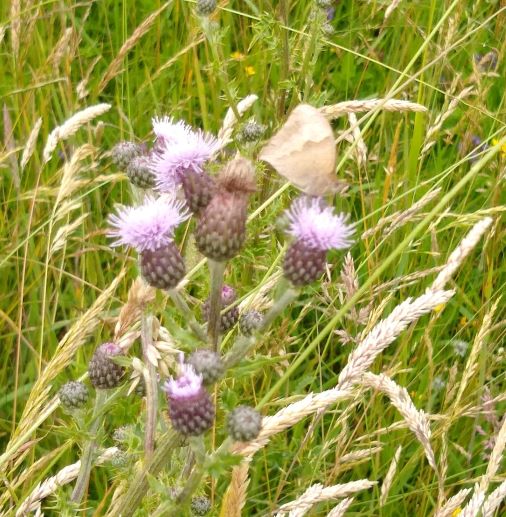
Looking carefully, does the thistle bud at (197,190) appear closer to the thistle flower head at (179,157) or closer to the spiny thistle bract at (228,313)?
the thistle flower head at (179,157)

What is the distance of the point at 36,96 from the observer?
290cm

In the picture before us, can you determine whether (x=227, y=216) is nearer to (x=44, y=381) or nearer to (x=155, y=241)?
(x=155, y=241)

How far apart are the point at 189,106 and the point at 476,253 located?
1.09 metres

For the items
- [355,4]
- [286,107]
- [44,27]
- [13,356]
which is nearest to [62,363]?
[13,356]

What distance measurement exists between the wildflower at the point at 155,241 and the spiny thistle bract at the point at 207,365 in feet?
0.51

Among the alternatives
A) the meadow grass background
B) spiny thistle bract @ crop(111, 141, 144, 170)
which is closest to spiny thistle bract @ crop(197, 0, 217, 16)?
the meadow grass background

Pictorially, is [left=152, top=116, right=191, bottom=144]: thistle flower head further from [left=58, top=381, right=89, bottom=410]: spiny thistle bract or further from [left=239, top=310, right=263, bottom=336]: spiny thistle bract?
[left=58, top=381, right=89, bottom=410]: spiny thistle bract

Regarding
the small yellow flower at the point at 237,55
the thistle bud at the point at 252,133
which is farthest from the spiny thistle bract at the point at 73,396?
the small yellow flower at the point at 237,55

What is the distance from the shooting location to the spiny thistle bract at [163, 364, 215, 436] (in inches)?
50.5

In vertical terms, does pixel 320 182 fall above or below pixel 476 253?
above

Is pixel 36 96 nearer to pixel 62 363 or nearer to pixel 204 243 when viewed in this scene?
pixel 62 363

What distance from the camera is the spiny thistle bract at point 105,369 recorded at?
1.62 metres

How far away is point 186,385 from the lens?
132 cm

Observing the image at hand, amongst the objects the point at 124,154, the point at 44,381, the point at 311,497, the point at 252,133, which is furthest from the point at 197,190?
the point at 252,133
